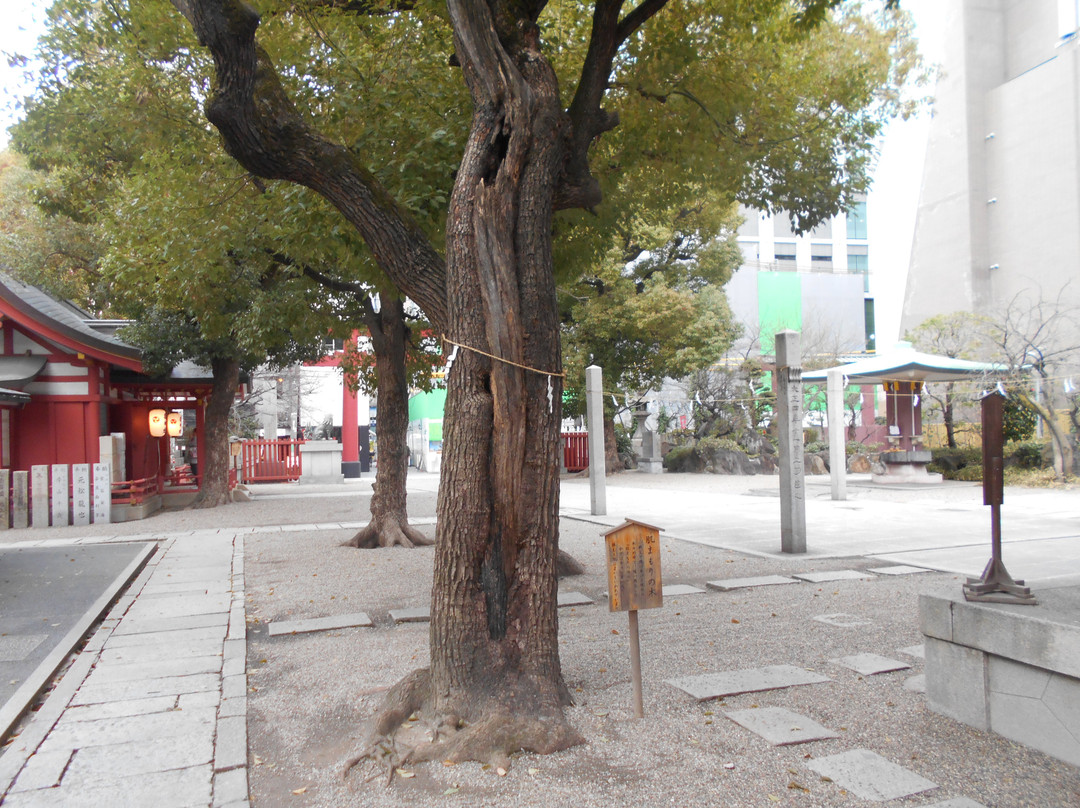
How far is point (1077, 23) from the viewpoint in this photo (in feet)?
85.1

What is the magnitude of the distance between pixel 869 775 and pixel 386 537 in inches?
331

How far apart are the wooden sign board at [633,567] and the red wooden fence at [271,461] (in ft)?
80.4

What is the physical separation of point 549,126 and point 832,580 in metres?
5.59

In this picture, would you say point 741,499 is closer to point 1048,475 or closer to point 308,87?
point 1048,475

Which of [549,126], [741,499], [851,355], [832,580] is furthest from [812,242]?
[549,126]

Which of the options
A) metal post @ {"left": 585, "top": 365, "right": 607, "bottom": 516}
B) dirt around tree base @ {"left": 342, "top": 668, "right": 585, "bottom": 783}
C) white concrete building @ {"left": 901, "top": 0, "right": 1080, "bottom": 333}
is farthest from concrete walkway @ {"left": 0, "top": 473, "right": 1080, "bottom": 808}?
white concrete building @ {"left": 901, "top": 0, "right": 1080, "bottom": 333}

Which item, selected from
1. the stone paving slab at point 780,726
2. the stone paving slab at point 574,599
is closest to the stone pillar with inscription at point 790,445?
the stone paving slab at point 574,599

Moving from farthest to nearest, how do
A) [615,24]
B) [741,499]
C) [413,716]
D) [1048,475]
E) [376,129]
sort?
1. [1048,475]
2. [741,499]
3. [376,129]
4. [615,24]
5. [413,716]

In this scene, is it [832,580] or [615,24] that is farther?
[832,580]

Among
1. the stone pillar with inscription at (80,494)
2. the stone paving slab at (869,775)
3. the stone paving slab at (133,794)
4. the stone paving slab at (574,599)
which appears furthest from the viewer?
the stone pillar with inscription at (80,494)

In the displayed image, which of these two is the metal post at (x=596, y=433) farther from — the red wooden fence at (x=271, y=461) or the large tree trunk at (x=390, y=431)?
the red wooden fence at (x=271, y=461)

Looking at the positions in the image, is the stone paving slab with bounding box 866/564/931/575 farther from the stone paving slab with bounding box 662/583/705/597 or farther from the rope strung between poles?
the rope strung between poles

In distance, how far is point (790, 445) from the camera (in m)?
9.69

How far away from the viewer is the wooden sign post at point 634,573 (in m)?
4.20
